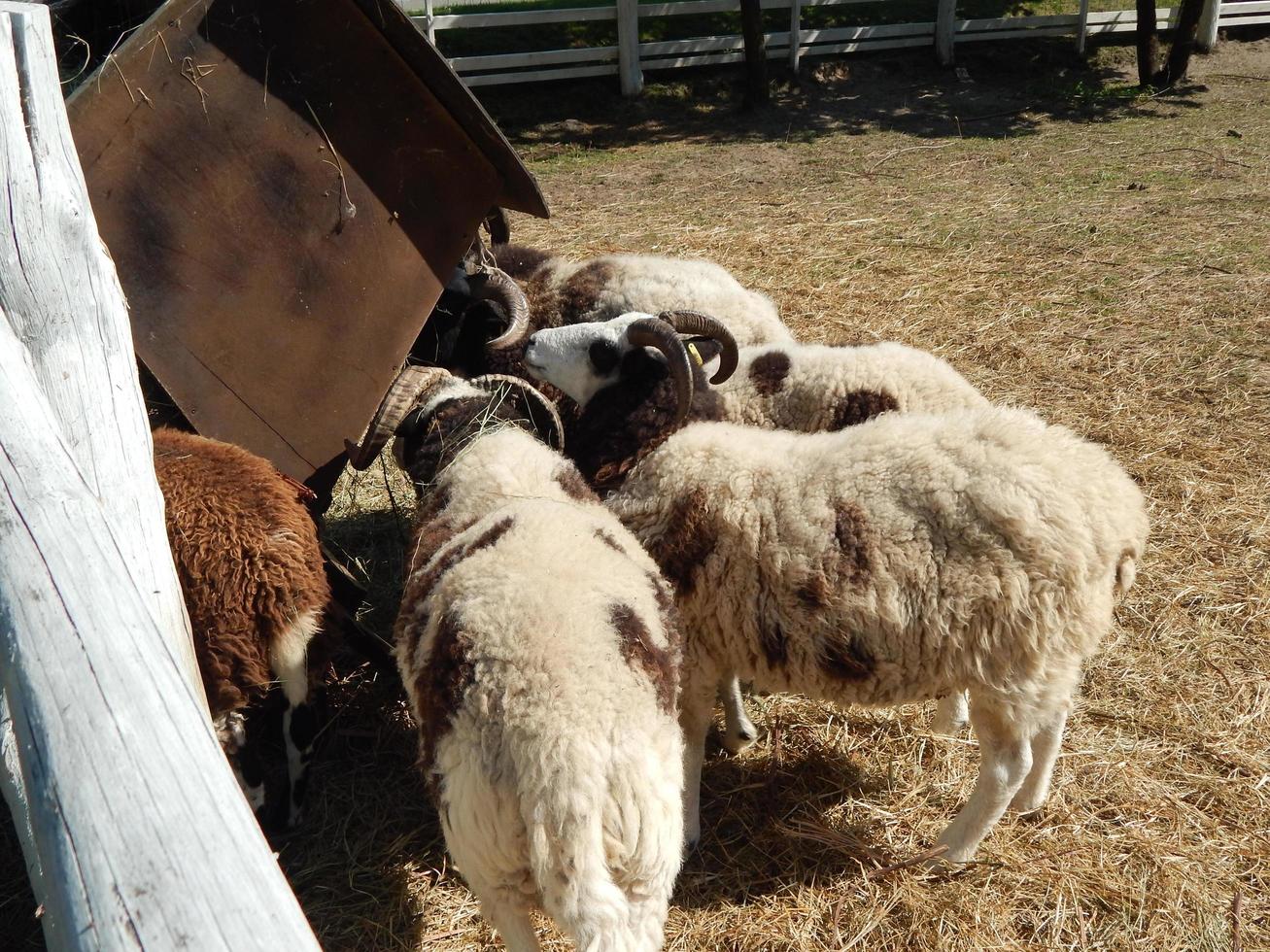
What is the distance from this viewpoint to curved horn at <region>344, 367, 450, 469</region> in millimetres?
4160

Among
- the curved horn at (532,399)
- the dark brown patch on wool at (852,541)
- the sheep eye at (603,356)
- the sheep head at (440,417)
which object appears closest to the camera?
the dark brown patch on wool at (852,541)

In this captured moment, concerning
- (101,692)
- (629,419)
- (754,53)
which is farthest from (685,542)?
(754,53)

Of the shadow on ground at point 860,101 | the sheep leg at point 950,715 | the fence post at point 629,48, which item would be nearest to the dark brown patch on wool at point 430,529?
the sheep leg at point 950,715

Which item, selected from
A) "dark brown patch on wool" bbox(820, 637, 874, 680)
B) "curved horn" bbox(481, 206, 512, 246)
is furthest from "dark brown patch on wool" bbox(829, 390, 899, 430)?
"curved horn" bbox(481, 206, 512, 246)

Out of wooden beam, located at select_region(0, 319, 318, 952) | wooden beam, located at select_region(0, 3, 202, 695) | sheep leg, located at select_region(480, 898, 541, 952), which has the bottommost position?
sheep leg, located at select_region(480, 898, 541, 952)

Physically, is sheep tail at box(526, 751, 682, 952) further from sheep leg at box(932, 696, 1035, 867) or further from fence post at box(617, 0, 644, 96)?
fence post at box(617, 0, 644, 96)

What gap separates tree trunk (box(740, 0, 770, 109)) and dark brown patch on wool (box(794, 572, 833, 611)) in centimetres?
1335

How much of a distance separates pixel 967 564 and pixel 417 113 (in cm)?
291

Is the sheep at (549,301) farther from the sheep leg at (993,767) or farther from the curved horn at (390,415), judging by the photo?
the sheep leg at (993,767)

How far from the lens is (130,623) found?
1.63m

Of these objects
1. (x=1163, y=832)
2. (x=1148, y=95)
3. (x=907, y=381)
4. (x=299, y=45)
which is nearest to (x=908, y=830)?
(x=1163, y=832)

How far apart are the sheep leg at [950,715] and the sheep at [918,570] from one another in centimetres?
51

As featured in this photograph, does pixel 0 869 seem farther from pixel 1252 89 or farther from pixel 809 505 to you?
pixel 1252 89

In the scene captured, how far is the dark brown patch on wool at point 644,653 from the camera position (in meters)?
2.75
